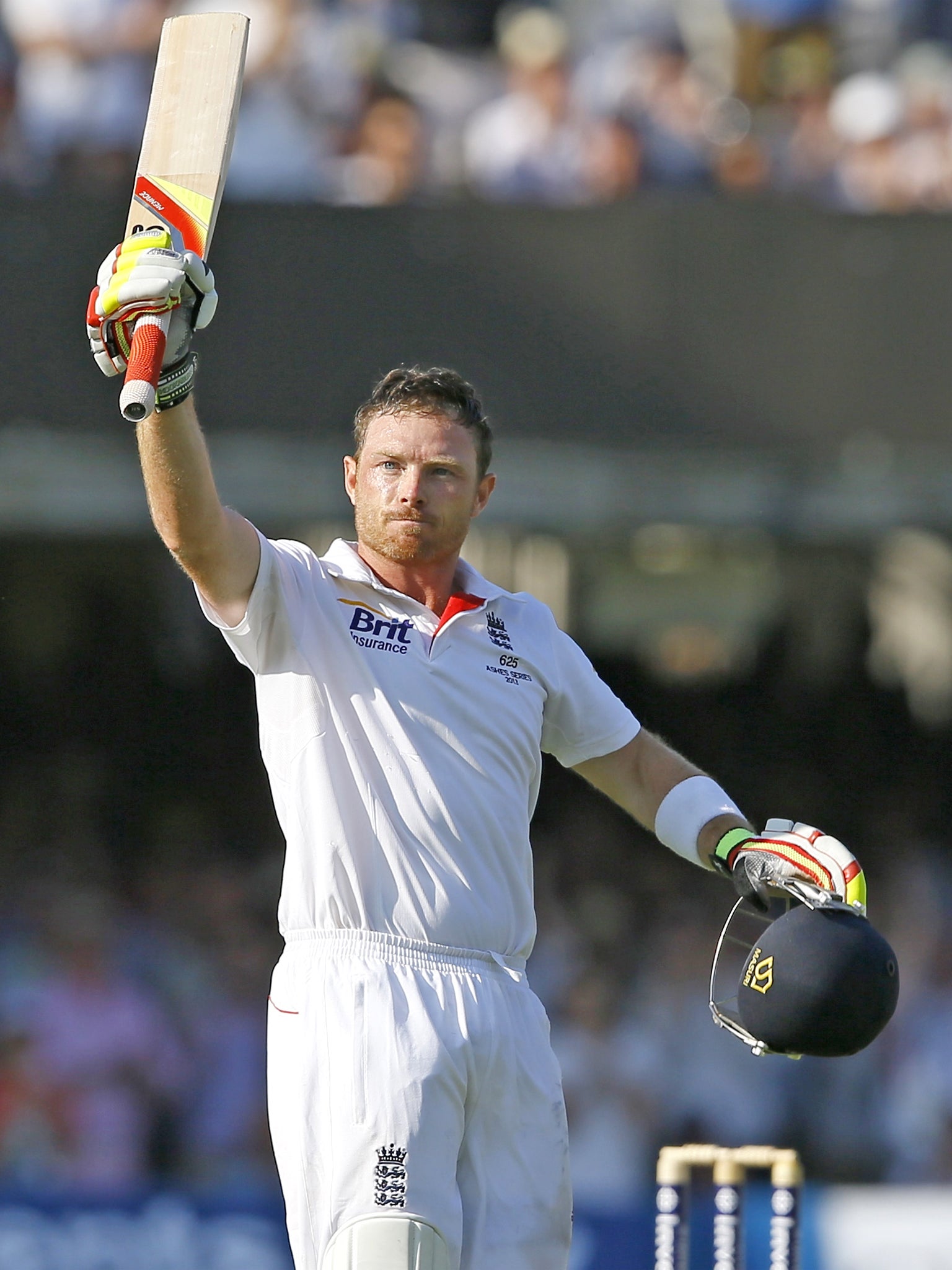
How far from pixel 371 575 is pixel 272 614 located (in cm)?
20

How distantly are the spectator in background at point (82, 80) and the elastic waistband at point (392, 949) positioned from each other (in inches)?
167

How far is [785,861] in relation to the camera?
3.09 meters

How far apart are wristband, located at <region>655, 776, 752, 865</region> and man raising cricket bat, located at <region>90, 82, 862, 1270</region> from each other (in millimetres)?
61

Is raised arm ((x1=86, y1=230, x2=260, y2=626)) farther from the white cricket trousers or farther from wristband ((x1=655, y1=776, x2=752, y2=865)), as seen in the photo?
wristband ((x1=655, y1=776, x2=752, y2=865))

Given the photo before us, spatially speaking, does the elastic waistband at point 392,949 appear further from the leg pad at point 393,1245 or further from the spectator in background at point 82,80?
the spectator in background at point 82,80

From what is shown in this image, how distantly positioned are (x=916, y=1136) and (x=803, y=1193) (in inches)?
67.3

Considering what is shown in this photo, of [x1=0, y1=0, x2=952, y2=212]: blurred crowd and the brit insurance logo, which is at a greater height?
[x1=0, y1=0, x2=952, y2=212]: blurred crowd

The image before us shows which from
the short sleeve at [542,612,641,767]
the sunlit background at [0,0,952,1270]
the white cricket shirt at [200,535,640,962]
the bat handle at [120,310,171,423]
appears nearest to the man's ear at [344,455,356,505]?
the white cricket shirt at [200,535,640,962]

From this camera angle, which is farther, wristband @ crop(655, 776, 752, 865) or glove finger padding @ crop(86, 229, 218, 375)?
wristband @ crop(655, 776, 752, 865)

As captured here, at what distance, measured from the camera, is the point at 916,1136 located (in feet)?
22.1

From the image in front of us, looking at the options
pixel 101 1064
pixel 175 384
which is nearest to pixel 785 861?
pixel 175 384

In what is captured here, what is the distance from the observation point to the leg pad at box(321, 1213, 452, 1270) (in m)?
2.71

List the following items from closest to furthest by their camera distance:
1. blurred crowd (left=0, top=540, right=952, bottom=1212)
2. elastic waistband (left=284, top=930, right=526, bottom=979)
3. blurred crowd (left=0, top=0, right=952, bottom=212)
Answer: elastic waistband (left=284, top=930, right=526, bottom=979), blurred crowd (left=0, top=540, right=952, bottom=1212), blurred crowd (left=0, top=0, right=952, bottom=212)

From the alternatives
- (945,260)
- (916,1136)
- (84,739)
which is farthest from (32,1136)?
(945,260)
